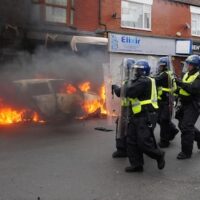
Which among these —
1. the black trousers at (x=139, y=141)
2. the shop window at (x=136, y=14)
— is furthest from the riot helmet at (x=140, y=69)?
the shop window at (x=136, y=14)

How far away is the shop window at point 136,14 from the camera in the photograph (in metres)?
19.8

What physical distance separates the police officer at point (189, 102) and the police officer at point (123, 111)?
912mm

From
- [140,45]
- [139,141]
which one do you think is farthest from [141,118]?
[140,45]

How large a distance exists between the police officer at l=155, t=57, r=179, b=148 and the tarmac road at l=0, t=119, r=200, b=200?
27cm

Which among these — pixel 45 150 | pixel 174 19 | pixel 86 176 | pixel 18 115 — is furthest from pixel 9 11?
pixel 174 19

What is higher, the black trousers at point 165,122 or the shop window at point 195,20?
the shop window at point 195,20

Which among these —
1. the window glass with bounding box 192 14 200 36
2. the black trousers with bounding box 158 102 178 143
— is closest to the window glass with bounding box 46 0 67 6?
the window glass with bounding box 192 14 200 36

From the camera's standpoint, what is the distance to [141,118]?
6312 millimetres

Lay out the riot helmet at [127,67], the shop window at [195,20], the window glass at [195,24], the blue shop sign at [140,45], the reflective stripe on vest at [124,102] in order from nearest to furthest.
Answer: the reflective stripe on vest at [124,102]
the riot helmet at [127,67]
the blue shop sign at [140,45]
the shop window at [195,20]
the window glass at [195,24]

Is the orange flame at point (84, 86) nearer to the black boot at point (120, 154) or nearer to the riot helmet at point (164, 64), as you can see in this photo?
the riot helmet at point (164, 64)

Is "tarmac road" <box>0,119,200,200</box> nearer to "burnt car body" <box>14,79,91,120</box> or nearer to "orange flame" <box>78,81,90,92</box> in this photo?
"burnt car body" <box>14,79,91,120</box>

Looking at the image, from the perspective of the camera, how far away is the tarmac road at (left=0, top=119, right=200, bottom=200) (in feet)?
17.5

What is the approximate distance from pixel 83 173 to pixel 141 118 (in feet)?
3.72

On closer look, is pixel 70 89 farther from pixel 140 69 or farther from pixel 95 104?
pixel 140 69
